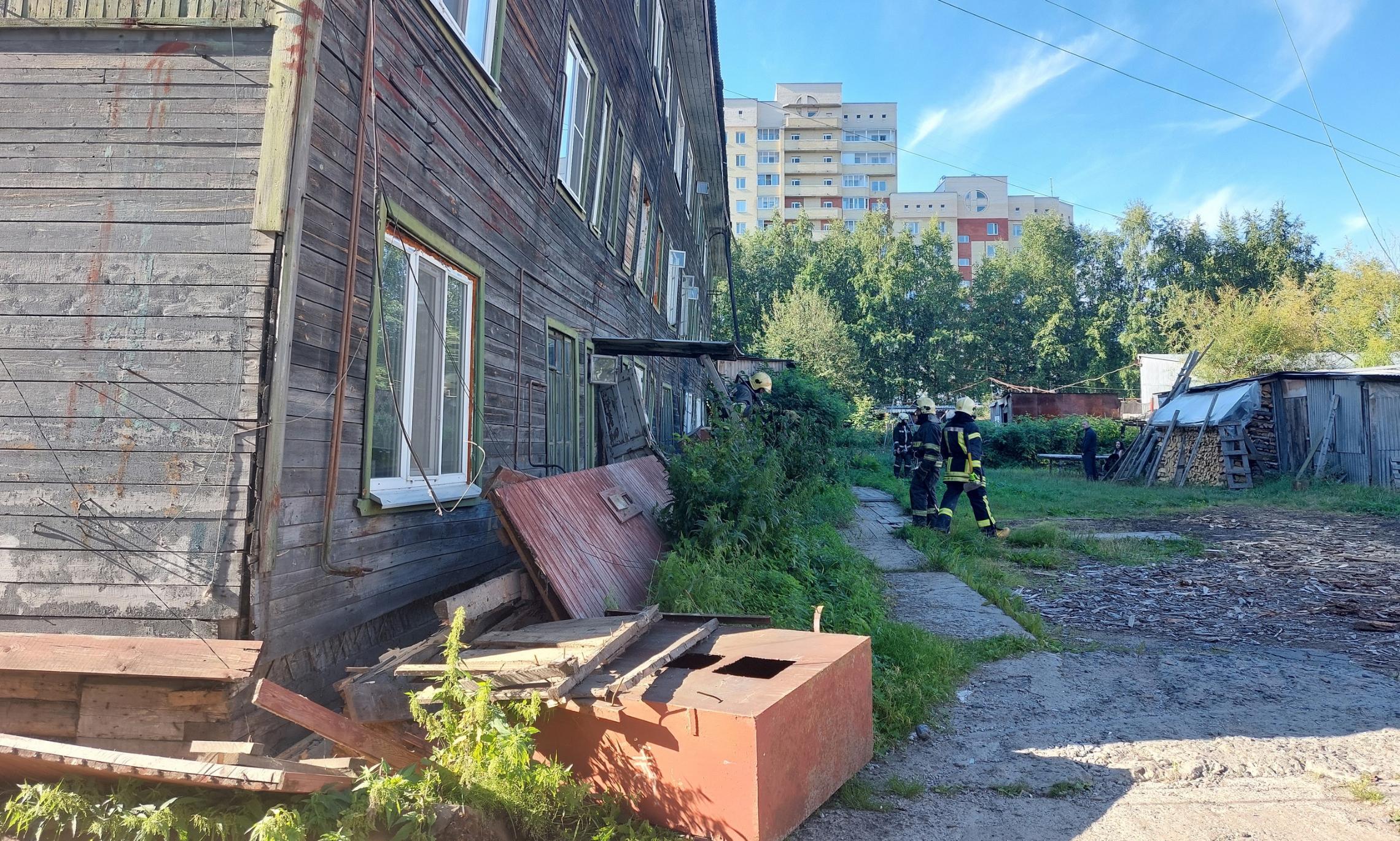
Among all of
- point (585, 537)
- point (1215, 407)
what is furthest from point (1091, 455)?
point (585, 537)

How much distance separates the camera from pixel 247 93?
341 cm

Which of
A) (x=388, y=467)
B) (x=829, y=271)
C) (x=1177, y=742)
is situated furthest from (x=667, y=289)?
(x=829, y=271)

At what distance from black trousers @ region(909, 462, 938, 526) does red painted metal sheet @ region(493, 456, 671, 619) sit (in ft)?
17.0

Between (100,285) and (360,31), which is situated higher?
(360,31)

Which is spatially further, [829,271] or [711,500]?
[829,271]

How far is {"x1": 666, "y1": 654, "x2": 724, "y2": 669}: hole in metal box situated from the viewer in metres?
3.29

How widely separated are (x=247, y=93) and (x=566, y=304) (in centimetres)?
→ 396

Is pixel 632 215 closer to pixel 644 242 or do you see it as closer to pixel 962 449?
pixel 644 242

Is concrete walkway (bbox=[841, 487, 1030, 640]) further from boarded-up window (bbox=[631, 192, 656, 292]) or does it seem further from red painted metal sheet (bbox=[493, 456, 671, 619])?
boarded-up window (bbox=[631, 192, 656, 292])

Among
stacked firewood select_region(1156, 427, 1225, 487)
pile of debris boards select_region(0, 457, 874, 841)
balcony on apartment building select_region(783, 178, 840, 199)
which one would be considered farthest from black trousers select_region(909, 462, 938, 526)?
balcony on apartment building select_region(783, 178, 840, 199)

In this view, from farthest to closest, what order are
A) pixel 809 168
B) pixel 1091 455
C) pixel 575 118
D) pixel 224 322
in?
pixel 809 168, pixel 1091 455, pixel 575 118, pixel 224 322

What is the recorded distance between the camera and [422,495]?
435 centimetres

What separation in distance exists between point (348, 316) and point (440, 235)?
3.60 ft

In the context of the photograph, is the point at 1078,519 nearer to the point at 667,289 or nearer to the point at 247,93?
the point at 667,289
